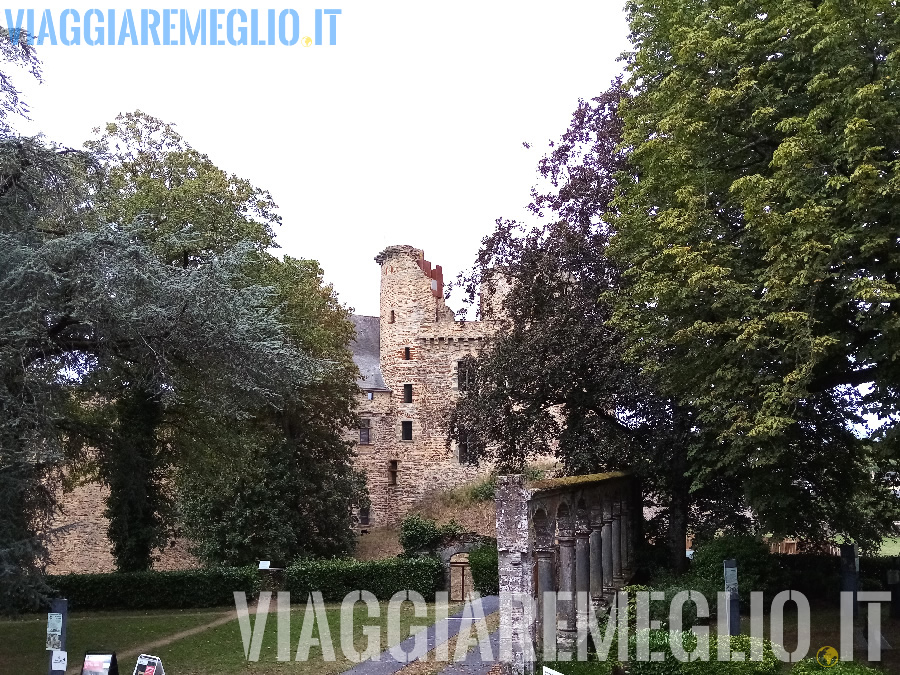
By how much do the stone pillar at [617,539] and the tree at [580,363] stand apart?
1.59m

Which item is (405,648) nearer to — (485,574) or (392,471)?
(485,574)

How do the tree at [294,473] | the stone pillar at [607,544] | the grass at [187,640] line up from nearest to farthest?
the grass at [187,640] → the stone pillar at [607,544] → the tree at [294,473]

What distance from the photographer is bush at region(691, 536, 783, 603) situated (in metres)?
16.2

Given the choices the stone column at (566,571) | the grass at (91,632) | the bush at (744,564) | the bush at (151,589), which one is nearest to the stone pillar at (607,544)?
the bush at (744,564)

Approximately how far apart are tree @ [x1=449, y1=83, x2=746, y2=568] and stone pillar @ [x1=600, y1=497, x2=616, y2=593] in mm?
2356

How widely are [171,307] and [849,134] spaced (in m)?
11.6

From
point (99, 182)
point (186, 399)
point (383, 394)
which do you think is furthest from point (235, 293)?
point (383, 394)

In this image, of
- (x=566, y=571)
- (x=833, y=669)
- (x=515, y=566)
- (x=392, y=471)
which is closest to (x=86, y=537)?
(x=392, y=471)

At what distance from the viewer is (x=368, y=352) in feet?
145

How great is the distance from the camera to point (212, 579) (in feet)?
72.9

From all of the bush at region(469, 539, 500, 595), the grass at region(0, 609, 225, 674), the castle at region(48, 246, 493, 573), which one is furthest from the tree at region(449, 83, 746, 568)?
the castle at region(48, 246, 493, 573)

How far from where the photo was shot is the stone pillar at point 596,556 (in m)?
15.5

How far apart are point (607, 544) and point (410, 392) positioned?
79.5ft

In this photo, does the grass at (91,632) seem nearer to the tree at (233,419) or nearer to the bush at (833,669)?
the tree at (233,419)
